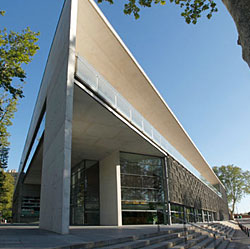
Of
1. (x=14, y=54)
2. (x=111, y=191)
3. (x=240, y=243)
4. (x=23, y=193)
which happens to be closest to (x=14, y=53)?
(x=14, y=54)

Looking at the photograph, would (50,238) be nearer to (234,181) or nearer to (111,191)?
(111,191)

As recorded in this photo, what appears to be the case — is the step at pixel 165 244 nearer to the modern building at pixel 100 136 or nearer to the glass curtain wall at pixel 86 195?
the modern building at pixel 100 136

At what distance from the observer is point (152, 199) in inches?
709

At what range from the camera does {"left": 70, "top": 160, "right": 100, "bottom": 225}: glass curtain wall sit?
18094mm

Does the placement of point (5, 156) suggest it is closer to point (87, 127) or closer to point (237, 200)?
point (87, 127)

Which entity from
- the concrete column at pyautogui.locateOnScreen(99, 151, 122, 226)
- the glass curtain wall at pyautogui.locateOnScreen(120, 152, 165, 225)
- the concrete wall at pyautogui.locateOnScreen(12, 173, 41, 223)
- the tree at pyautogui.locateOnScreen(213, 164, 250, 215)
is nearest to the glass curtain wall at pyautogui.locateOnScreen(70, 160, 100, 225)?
the concrete column at pyautogui.locateOnScreen(99, 151, 122, 226)

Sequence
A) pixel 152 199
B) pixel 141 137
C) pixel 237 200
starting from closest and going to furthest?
pixel 141 137
pixel 152 199
pixel 237 200

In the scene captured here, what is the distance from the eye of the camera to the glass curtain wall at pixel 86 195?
59.4 feet

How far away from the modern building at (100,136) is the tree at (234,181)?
47068 millimetres

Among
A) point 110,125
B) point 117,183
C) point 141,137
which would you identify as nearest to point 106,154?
point 117,183

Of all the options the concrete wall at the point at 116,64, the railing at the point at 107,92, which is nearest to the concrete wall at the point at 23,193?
the concrete wall at the point at 116,64

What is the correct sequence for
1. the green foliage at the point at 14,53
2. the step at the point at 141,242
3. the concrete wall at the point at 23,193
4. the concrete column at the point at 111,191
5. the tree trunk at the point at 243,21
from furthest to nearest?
the concrete wall at the point at 23,193, the concrete column at the point at 111,191, the green foliage at the point at 14,53, the step at the point at 141,242, the tree trunk at the point at 243,21

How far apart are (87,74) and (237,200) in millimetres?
68968

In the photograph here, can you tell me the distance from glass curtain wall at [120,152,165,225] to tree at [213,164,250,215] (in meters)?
54.6
